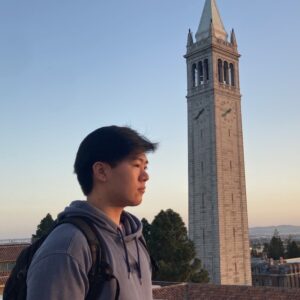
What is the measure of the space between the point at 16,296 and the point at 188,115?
134 feet

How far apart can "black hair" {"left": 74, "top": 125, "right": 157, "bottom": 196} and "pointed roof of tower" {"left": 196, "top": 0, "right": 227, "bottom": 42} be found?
134 ft

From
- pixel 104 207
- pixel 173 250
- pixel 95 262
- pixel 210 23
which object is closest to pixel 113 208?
pixel 104 207

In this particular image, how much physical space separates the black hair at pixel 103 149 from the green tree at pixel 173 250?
82.7ft

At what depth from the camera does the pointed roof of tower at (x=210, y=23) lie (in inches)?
1644

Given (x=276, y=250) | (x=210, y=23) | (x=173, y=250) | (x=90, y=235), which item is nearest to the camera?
(x=90, y=235)

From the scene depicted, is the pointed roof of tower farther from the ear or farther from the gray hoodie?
the gray hoodie

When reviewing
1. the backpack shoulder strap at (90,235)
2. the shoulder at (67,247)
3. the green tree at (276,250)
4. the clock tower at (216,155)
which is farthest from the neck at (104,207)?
the green tree at (276,250)

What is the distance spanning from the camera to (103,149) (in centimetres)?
221

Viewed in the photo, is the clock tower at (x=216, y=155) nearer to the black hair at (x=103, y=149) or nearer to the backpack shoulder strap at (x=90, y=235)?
the black hair at (x=103, y=149)

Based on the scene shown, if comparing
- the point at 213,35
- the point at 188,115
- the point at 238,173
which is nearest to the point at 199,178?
the point at 238,173

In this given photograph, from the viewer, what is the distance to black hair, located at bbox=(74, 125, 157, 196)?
2215 millimetres

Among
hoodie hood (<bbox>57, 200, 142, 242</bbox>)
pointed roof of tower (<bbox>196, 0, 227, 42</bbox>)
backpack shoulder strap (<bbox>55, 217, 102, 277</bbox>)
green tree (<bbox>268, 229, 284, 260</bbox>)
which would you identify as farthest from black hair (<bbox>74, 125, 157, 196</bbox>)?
green tree (<bbox>268, 229, 284, 260</bbox>)

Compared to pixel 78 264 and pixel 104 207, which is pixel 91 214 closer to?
pixel 104 207

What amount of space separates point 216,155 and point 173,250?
13767 mm
